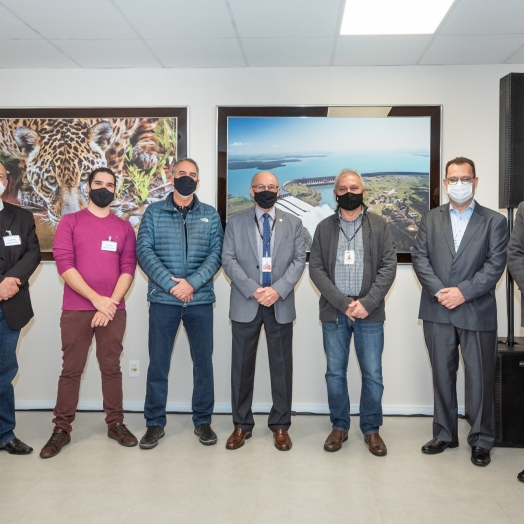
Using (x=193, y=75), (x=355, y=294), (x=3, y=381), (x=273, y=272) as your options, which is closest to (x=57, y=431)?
(x=3, y=381)

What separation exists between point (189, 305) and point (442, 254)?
1.68m

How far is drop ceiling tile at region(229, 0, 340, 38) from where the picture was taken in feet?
10.2

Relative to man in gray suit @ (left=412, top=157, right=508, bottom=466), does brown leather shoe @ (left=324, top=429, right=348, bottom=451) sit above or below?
below

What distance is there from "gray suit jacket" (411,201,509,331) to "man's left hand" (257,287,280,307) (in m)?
0.95

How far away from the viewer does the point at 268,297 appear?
3.30m

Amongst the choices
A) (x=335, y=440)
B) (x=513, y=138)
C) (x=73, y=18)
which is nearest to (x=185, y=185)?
(x=73, y=18)

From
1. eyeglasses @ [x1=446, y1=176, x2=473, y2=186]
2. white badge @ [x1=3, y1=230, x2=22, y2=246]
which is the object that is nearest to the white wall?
eyeglasses @ [x1=446, y1=176, x2=473, y2=186]

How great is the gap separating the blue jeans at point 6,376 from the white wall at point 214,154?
0.99 m

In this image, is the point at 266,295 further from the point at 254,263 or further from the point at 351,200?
the point at 351,200

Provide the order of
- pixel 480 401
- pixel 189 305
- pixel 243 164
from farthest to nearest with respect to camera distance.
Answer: pixel 243 164, pixel 189 305, pixel 480 401

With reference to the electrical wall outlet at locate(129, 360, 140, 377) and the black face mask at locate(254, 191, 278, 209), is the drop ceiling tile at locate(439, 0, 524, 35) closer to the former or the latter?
the black face mask at locate(254, 191, 278, 209)

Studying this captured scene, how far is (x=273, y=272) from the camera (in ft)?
11.2

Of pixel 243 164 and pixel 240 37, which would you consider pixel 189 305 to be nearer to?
pixel 243 164

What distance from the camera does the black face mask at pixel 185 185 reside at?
3.44 metres
